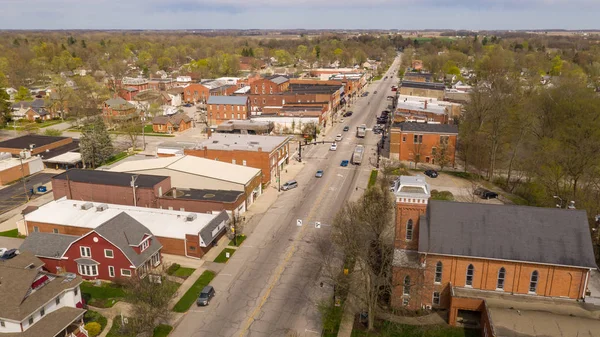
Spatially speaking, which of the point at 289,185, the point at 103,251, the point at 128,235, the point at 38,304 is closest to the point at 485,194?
the point at 289,185

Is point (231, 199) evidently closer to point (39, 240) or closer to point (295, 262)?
point (295, 262)

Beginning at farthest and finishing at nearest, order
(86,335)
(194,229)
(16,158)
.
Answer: (16,158), (194,229), (86,335)

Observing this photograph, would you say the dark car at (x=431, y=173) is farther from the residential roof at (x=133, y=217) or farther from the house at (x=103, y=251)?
the house at (x=103, y=251)

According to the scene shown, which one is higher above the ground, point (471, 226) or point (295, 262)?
point (471, 226)

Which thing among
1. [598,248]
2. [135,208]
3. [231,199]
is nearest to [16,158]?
[135,208]

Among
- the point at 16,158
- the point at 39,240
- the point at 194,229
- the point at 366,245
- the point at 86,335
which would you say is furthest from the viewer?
the point at 16,158

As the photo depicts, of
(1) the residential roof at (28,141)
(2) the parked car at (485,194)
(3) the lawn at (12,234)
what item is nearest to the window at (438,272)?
(2) the parked car at (485,194)
